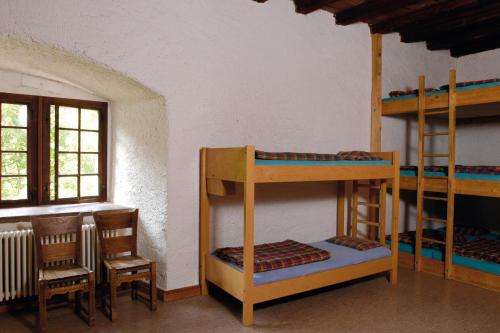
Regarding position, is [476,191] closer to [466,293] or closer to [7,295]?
[466,293]

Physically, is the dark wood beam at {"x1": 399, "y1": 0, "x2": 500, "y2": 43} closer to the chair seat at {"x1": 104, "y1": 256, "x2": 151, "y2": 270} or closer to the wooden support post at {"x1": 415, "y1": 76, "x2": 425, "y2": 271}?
the wooden support post at {"x1": 415, "y1": 76, "x2": 425, "y2": 271}

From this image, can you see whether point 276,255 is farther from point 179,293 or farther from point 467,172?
point 467,172

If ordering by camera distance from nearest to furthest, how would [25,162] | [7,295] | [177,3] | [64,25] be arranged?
[64,25] < [7,295] < [177,3] < [25,162]

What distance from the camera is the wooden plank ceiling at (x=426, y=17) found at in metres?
4.66

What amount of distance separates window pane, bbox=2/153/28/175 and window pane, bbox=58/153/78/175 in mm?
343

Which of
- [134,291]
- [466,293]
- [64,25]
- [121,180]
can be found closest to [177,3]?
[64,25]

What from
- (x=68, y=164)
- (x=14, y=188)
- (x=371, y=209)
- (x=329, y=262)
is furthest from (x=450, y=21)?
(x=14, y=188)

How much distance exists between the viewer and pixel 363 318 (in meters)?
3.60

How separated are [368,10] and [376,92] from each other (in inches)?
47.4

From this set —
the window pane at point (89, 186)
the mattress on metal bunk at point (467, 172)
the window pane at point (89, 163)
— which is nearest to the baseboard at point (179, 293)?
the window pane at point (89, 186)

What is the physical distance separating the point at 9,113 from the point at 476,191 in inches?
200

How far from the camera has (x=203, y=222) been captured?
4.08 meters

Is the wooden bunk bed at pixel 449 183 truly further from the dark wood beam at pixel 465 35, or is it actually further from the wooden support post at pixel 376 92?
the dark wood beam at pixel 465 35

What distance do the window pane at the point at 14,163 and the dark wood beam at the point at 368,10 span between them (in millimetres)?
4042
